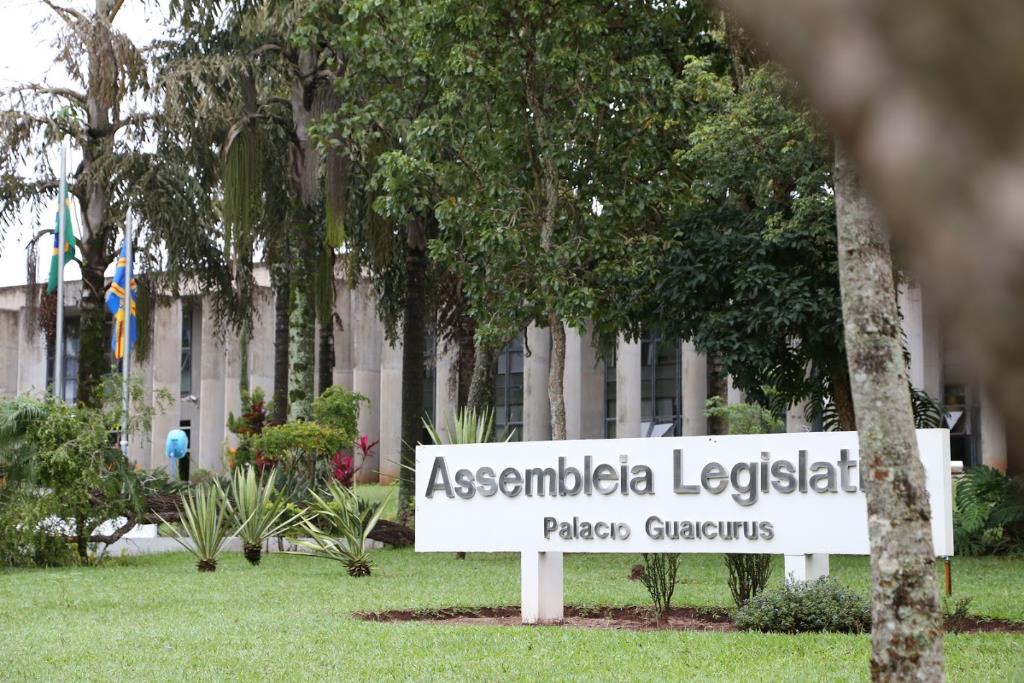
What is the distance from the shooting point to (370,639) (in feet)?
33.4

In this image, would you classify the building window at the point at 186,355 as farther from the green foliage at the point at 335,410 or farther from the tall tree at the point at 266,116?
the tall tree at the point at 266,116

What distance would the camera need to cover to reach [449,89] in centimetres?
1919

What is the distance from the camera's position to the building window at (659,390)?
45344mm

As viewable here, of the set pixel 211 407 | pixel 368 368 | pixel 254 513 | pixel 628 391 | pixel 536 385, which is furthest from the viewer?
pixel 211 407

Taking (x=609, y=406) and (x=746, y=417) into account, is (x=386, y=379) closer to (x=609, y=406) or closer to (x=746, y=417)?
(x=609, y=406)

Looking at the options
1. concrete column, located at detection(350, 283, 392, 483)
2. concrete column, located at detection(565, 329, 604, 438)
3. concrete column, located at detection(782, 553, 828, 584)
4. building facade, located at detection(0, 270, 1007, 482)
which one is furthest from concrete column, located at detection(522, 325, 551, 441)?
concrete column, located at detection(782, 553, 828, 584)

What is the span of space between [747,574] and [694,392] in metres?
29.5

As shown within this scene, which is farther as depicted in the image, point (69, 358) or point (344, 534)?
point (69, 358)

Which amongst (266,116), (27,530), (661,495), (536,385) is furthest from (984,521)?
(536,385)

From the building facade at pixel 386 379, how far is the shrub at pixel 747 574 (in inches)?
903

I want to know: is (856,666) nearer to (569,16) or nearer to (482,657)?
(482,657)

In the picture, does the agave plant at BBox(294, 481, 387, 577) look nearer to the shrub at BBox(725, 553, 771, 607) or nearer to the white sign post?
the white sign post

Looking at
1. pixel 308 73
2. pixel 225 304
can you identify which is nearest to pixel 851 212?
pixel 308 73

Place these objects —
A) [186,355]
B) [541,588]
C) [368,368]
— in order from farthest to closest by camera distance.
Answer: [186,355] < [368,368] < [541,588]
